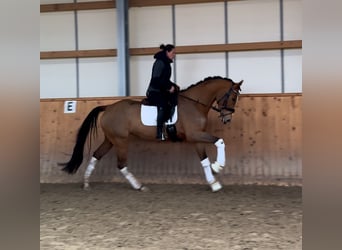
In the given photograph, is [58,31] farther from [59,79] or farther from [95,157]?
[95,157]

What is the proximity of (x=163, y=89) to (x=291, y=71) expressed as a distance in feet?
7.67

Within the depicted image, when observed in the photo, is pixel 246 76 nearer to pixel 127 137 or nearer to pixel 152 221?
pixel 127 137

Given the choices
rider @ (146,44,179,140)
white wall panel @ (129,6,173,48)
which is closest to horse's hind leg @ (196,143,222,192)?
rider @ (146,44,179,140)

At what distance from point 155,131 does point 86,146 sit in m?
1.43

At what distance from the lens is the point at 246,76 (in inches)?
289

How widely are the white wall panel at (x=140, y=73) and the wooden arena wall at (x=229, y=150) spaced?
0.77 metres

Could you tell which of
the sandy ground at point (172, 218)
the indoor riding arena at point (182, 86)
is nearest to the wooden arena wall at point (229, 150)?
the indoor riding arena at point (182, 86)

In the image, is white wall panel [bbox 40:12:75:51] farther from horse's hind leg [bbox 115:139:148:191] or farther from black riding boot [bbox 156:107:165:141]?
black riding boot [bbox 156:107:165:141]

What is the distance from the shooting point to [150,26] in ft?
25.3

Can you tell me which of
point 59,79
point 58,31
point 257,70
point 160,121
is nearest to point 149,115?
point 160,121

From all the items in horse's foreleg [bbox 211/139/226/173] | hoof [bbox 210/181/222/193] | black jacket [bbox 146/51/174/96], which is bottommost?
hoof [bbox 210/181/222/193]

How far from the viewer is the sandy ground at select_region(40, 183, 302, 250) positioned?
11.6ft

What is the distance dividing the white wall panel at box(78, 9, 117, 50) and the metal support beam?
243 millimetres

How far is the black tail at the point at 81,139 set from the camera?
6238 mm
